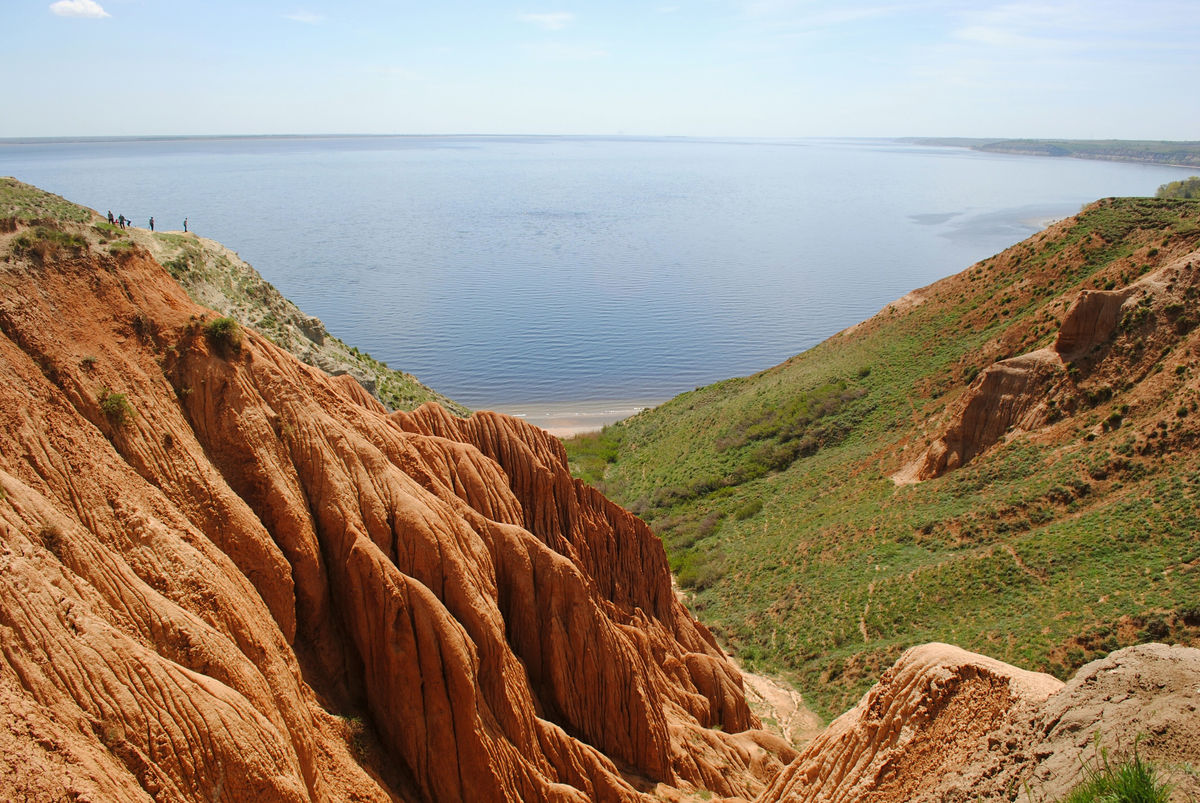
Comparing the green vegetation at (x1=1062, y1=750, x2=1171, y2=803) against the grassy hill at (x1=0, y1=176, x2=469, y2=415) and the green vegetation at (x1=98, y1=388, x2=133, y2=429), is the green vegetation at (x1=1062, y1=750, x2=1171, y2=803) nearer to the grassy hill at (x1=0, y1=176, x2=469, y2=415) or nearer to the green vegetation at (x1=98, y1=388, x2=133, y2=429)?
the green vegetation at (x1=98, y1=388, x2=133, y2=429)

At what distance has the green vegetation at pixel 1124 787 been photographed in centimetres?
794

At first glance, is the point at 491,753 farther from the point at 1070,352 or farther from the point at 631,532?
the point at 1070,352

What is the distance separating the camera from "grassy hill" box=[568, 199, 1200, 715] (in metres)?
28.7

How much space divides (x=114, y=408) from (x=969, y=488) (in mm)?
37417

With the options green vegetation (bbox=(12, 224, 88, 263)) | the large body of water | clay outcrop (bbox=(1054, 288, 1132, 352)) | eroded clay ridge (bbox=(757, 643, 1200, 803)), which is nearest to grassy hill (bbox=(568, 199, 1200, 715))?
clay outcrop (bbox=(1054, 288, 1132, 352))

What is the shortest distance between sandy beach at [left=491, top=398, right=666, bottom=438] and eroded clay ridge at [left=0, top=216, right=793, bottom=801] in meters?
53.5

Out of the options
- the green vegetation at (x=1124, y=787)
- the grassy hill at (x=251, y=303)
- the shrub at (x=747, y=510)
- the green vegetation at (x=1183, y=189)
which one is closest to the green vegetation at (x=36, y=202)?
the grassy hill at (x=251, y=303)

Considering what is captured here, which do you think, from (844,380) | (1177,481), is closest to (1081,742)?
(1177,481)

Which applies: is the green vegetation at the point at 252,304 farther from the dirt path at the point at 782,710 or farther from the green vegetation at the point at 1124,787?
the green vegetation at the point at 1124,787

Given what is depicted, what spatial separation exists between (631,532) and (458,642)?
11900 millimetres

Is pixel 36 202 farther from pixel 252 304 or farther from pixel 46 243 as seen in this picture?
pixel 252 304

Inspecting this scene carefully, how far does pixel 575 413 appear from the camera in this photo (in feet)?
259

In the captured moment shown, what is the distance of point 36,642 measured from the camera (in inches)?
359

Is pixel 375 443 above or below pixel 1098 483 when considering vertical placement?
above
